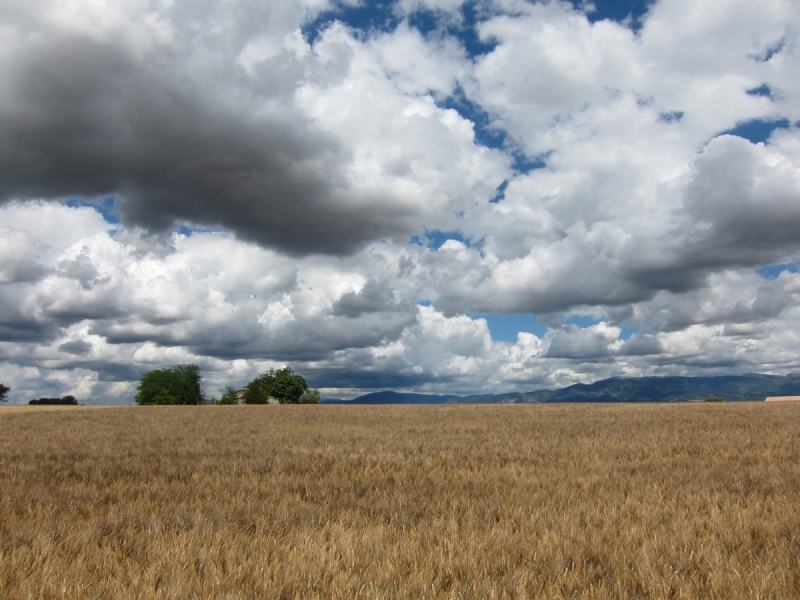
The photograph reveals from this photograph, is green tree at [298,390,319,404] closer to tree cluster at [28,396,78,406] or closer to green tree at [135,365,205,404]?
green tree at [135,365,205,404]

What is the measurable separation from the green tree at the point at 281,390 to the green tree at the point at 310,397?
2.74m

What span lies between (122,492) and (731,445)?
1523cm

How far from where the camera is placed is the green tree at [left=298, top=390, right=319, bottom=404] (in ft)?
485

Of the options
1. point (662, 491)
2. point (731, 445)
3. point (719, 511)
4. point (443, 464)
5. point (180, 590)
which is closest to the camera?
point (180, 590)

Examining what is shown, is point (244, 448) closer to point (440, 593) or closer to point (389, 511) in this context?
point (389, 511)

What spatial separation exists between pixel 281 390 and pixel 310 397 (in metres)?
9.59

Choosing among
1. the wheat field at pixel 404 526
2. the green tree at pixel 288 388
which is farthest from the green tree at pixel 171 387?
the wheat field at pixel 404 526

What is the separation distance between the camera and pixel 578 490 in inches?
336

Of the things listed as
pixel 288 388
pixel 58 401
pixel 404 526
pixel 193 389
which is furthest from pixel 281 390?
pixel 404 526

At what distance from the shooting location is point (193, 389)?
15300cm

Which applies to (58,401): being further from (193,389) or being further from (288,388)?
(288,388)

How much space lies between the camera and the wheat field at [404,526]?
4.48m

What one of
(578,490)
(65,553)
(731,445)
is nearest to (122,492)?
(65,553)

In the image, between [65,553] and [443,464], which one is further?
[443,464]
